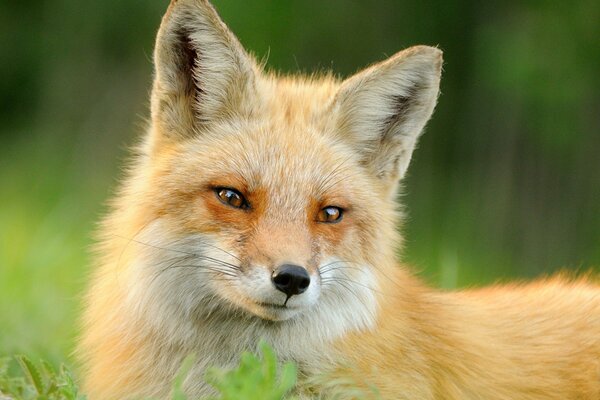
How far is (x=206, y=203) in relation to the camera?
4.92m

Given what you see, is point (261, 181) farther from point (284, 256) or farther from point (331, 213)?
point (284, 256)

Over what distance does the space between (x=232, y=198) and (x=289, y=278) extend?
2.10 feet

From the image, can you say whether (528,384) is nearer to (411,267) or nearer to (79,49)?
(411,267)

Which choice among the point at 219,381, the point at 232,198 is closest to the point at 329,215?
the point at 232,198

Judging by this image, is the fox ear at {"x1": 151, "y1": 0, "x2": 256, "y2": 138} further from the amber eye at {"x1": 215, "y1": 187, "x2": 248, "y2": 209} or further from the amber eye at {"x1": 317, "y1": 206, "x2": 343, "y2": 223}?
the amber eye at {"x1": 317, "y1": 206, "x2": 343, "y2": 223}

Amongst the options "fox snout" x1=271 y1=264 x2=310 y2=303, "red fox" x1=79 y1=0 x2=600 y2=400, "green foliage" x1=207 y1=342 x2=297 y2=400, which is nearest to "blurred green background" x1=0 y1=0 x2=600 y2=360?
"red fox" x1=79 y1=0 x2=600 y2=400

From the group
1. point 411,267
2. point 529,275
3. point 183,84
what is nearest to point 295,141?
point 183,84

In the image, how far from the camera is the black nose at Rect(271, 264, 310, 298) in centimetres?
448

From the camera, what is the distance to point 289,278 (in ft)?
14.7

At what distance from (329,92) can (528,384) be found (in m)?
2.03

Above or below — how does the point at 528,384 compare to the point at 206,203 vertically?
below

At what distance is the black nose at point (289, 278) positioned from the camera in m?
4.48

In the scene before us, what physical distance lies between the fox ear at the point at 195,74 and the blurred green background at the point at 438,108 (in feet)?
19.6

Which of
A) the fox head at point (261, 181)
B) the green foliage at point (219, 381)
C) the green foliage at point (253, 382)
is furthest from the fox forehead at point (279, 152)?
the green foliage at point (253, 382)
